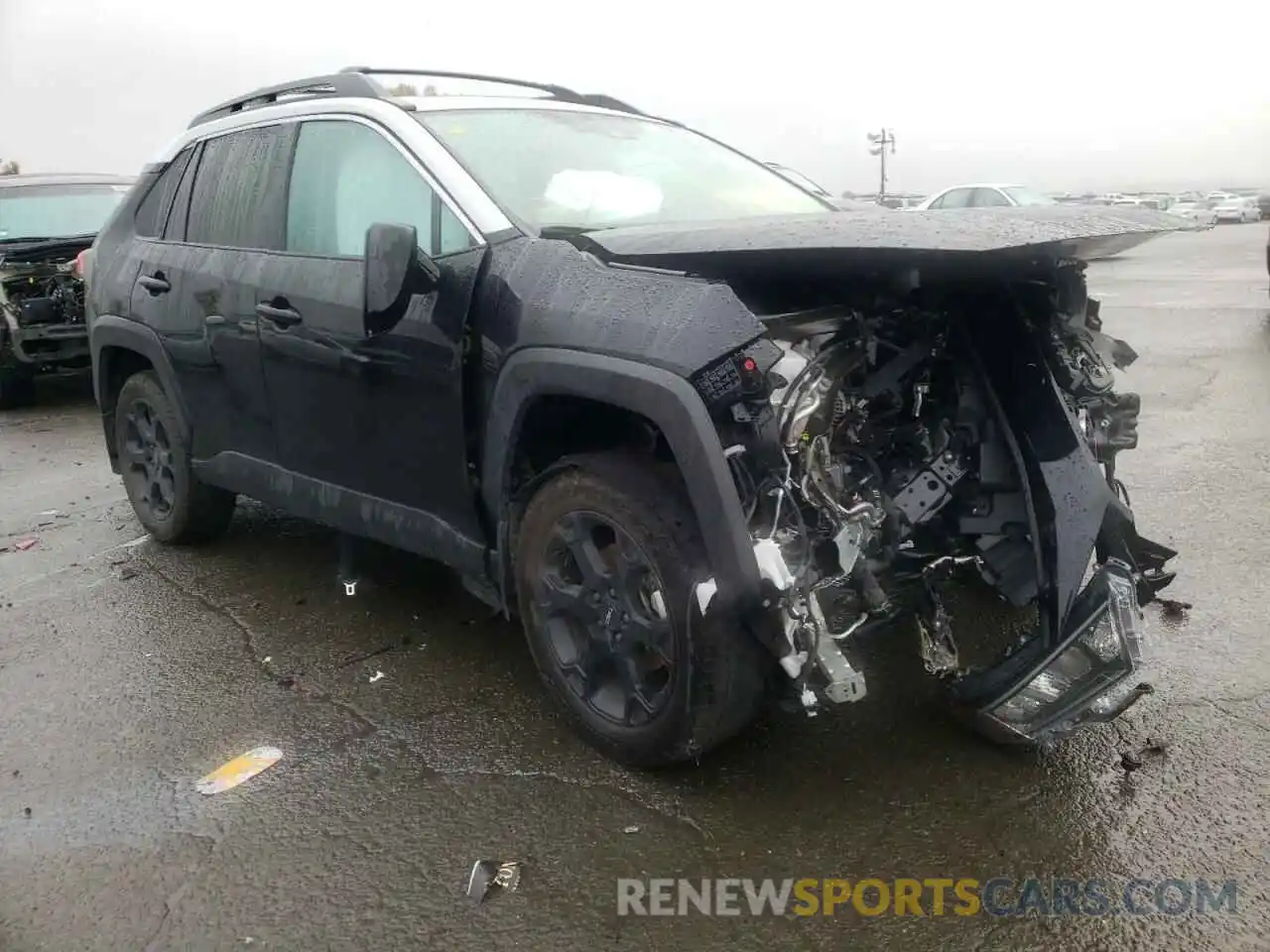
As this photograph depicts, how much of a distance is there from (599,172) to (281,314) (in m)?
1.25

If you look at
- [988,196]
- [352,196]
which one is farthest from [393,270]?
[988,196]

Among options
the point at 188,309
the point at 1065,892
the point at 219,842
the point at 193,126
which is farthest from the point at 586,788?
the point at 193,126

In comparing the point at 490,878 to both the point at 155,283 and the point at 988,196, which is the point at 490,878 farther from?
the point at 988,196

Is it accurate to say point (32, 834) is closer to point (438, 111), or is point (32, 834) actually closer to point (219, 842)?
point (219, 842)

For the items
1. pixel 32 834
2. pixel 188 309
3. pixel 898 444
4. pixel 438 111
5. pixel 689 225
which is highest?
pixel 438 111

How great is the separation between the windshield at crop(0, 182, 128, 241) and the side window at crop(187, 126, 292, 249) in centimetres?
567

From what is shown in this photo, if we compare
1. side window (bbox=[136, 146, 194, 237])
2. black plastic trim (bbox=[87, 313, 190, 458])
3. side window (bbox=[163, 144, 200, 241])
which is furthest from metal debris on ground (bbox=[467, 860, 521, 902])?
side window (bbox=[136, 146, 194, 237])

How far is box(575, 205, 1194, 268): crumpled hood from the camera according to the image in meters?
2.40

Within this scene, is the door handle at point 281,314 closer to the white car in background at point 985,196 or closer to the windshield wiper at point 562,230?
the windshield wiper at point 562,230

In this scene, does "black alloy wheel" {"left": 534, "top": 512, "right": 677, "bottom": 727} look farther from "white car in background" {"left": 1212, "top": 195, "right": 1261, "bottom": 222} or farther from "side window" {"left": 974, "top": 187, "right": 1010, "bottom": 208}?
"white car in background" {"left": 1212, "top": 195, "right": 1261, "bottom": 222}

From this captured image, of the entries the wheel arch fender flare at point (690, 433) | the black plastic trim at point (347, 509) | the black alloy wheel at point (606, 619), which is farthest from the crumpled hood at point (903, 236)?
the black plastic trim at point (347, 509)

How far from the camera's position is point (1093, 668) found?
8.66 ft

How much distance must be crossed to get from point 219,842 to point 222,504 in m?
2.51

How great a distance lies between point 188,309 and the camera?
14.5 ft
